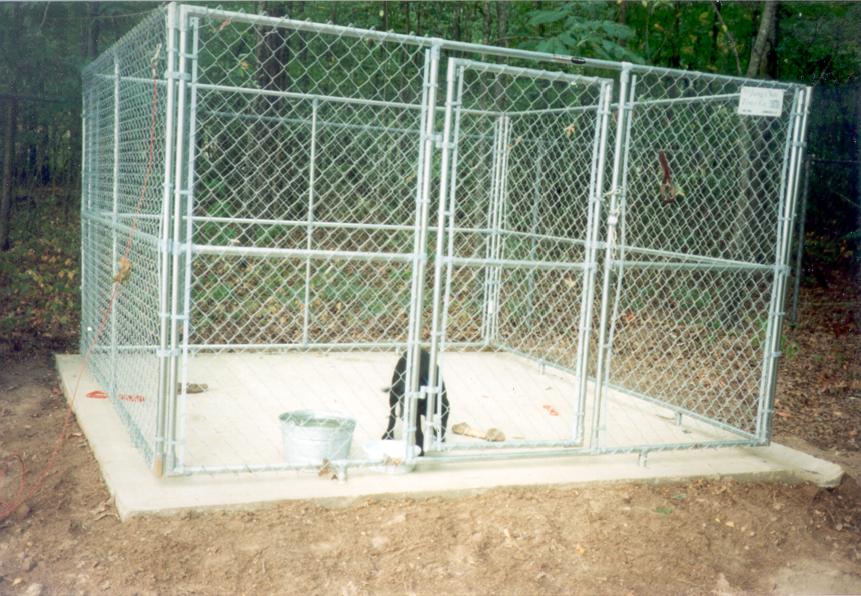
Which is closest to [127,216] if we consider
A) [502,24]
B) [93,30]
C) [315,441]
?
[315,441]

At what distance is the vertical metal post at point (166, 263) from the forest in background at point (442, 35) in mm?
4083

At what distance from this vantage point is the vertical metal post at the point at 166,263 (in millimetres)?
3723

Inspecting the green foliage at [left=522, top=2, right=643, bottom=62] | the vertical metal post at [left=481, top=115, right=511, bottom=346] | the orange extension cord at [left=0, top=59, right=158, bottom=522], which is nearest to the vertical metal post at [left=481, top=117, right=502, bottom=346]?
the vertical metal post at [left=481, top=115, right=511, bottom=346]

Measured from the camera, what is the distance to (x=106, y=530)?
380 cm

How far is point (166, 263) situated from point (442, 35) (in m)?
9.91

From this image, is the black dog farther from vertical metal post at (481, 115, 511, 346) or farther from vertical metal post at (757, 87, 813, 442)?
vertical metal post at (481, 115, 511, 346)

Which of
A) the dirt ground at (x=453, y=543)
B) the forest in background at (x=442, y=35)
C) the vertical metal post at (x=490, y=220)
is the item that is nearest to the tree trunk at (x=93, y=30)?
the forest in background at (x=442, y=35)

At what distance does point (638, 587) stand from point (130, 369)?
10.8ft

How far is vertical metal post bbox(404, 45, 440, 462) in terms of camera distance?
4.08 meters

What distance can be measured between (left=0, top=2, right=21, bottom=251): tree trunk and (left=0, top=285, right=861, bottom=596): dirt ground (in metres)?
5.36

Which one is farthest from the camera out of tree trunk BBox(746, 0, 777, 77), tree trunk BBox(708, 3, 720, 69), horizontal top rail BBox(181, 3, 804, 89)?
tree trunk BBox(708, 3, 720, 69)

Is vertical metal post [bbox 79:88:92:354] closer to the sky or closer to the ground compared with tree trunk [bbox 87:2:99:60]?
closer to the ground

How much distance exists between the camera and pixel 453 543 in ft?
12.7

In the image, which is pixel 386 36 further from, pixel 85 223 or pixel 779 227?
pixel 85 223
